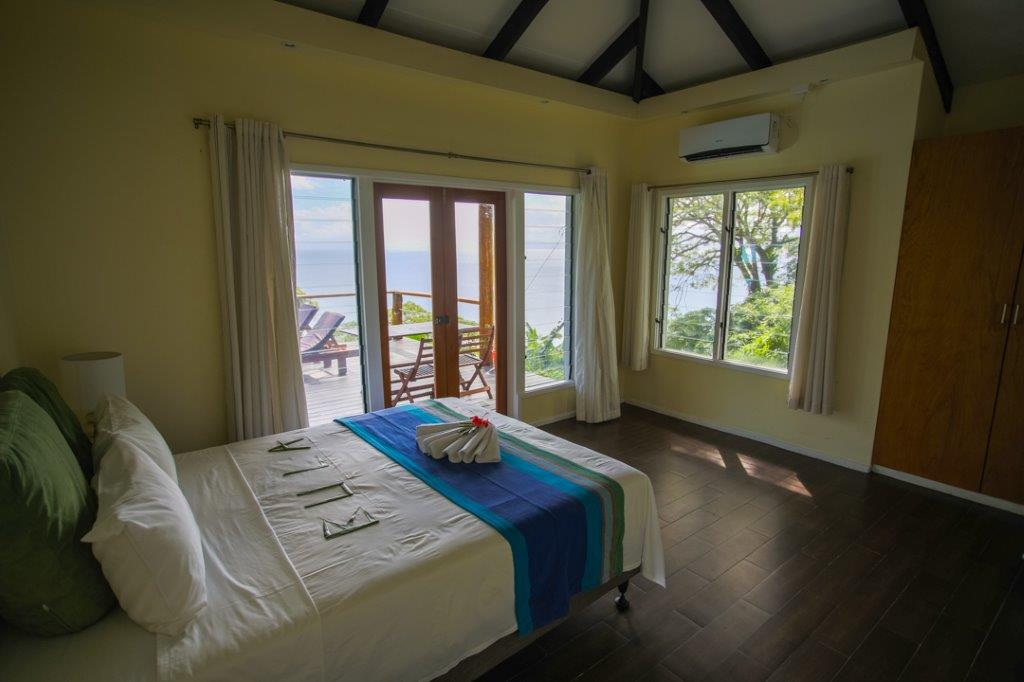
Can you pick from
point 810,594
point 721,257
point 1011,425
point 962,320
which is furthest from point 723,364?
point 810,594

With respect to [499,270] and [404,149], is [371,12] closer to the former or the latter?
[404,149]

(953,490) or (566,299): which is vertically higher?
(566,299)

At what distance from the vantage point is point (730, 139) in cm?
383

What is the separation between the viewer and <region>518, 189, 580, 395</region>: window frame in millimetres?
4200

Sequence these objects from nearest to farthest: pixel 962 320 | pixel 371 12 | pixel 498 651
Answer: pixel 498 651 → pixel 371 12 → pixel 962 320

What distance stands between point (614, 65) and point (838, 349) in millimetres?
2711

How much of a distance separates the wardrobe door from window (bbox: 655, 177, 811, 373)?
3.90 ft

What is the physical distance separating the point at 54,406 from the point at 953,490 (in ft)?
15.4

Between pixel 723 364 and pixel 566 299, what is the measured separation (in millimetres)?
1447

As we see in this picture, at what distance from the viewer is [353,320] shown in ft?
11.1

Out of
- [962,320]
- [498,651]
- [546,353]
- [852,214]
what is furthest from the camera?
[546,353]

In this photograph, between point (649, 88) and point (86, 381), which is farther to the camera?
point (649, 88)

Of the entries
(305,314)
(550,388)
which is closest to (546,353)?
(550,388)

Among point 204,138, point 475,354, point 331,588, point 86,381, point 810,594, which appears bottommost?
point 810,594
